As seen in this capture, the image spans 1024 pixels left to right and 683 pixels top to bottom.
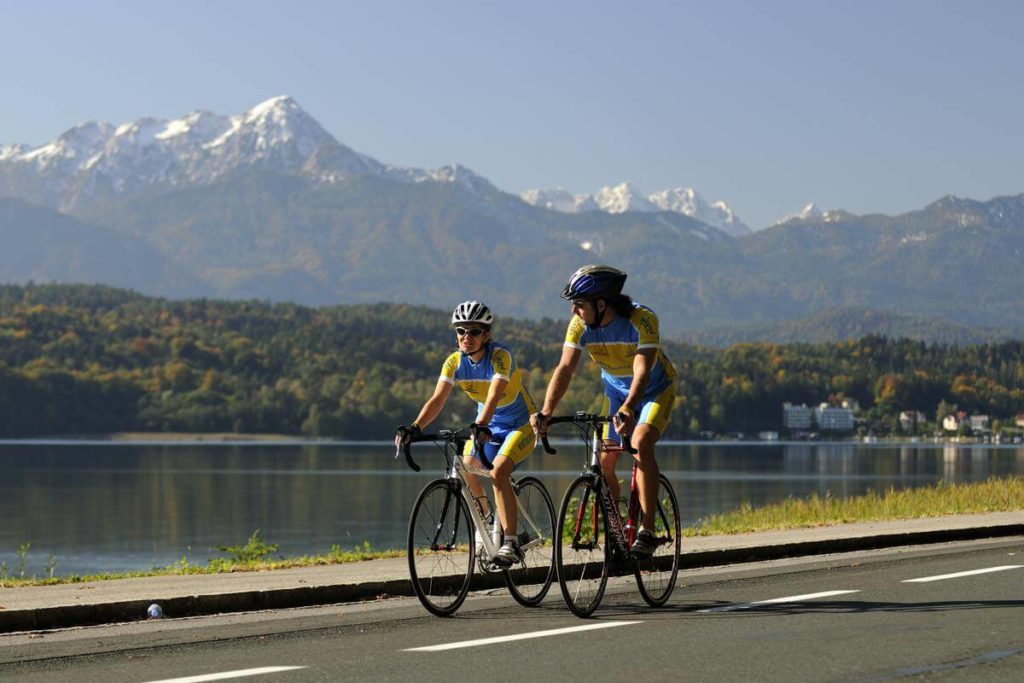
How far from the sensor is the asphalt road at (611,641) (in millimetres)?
9477

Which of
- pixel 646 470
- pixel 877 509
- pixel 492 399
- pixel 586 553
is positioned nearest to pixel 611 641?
pixel 586 553

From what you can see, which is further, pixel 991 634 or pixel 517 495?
pixel 517 495

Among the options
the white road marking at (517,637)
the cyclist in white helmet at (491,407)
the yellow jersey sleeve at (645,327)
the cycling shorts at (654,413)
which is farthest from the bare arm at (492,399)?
the white road marking at (517,637)

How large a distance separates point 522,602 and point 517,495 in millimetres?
794

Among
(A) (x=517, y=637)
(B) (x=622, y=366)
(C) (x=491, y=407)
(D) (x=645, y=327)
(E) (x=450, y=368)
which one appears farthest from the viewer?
(E) (x=450, y=368)

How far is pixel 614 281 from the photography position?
12211 millimetres

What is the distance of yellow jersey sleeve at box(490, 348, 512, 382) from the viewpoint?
12.9m

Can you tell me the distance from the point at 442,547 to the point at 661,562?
167cm

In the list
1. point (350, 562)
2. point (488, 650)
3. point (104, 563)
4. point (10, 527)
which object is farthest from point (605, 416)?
point (10, 527)

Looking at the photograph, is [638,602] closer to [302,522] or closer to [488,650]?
[488,650]

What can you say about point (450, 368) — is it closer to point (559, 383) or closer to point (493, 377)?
point (493, 377)

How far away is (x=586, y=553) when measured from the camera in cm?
1202

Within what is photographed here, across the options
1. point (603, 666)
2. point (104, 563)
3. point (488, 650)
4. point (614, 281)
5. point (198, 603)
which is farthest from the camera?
point (104, 563)

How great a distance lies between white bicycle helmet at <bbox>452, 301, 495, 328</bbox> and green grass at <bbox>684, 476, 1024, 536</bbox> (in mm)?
9631
